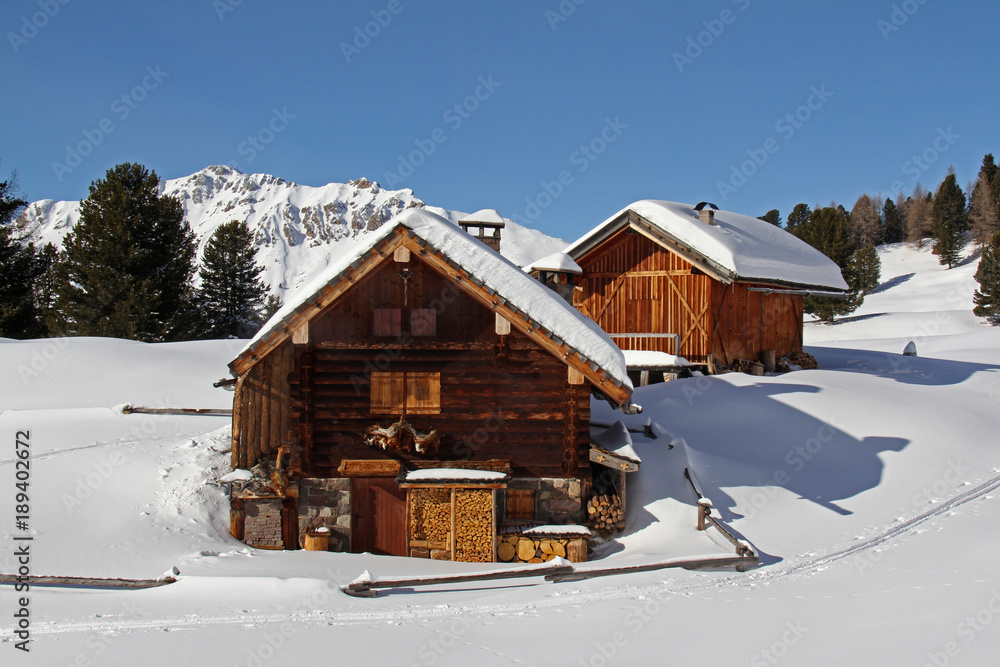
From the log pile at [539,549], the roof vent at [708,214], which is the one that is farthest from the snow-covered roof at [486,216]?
the roof vent at [708,214]

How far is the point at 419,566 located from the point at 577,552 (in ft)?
8.18

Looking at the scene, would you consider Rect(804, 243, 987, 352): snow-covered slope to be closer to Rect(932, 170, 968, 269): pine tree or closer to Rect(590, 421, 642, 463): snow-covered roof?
Rect(932, 170, 968, 269): pine tree

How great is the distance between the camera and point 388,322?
11008mm

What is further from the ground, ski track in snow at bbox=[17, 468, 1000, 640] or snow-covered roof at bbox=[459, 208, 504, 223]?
snow-covered roof at bbox=[459, 208, 504, 223]

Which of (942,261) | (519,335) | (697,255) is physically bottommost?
(519,335)

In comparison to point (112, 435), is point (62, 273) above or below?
above

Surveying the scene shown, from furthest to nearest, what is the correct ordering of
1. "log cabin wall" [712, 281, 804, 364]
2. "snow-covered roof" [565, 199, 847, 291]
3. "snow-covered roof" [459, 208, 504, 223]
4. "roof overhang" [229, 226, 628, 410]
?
"log cabin wall" [712, 281, 804, 364] < "snow-covered roof" [565, 199, 847, 291] < "snow-covered roof" [459, 208, 504, 223] < "roof overhang" [229, 226, 628, 410]

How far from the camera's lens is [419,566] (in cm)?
980

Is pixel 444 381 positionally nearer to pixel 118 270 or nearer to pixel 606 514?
pixel 606 514

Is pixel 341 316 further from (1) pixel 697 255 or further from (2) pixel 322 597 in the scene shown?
(1) pixel 697 255

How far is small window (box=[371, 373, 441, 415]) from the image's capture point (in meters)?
11.0

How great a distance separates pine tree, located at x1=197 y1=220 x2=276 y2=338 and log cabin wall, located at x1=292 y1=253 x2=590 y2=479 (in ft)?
93.7

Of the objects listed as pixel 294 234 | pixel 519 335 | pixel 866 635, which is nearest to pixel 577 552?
pixel 519 335

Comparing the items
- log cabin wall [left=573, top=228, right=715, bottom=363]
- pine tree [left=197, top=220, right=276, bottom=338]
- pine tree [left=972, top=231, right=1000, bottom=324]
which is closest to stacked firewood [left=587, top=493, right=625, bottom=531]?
log cabin wall [left=573, top=228, right=715, bottom=363]
